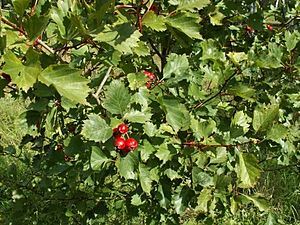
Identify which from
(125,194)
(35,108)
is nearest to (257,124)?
(35,108)

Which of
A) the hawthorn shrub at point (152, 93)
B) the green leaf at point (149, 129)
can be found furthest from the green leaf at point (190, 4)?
the green leaf at point (149, 129)

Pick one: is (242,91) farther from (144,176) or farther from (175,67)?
(144,176)

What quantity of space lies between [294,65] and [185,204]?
68 centimetres

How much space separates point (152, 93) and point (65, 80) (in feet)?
1.90

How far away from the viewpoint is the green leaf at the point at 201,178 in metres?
2.00

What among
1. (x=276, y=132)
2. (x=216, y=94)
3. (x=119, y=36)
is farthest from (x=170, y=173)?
(x=119, y=36)

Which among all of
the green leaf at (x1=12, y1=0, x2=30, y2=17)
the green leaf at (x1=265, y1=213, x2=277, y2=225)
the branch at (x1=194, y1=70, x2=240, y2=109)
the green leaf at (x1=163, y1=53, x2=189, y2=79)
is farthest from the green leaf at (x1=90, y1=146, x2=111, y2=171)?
the green leaf at (x1=265, y1=213, x2=277, y2=225)

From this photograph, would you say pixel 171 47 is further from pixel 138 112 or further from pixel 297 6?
pixel 138 112

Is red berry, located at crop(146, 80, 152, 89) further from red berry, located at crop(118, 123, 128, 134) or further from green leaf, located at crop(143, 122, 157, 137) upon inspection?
red berry, located at crop(118, 123, 128, 134)

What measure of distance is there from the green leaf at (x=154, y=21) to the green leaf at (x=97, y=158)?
1.35 feet

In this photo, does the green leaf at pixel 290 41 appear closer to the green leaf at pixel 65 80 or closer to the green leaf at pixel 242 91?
the green leaf at pixel 242 91

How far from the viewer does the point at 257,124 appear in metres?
1.77

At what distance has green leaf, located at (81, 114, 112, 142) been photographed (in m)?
1.56

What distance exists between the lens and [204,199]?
196cm
